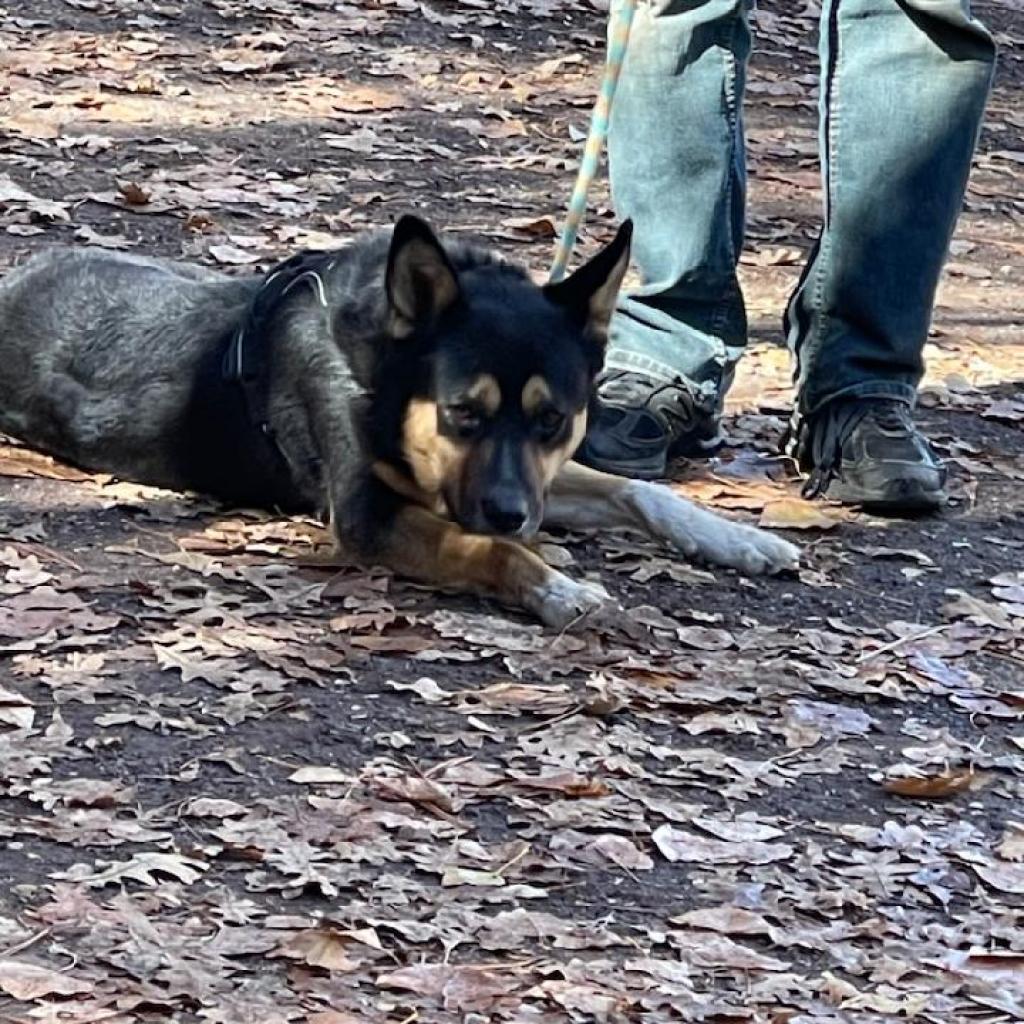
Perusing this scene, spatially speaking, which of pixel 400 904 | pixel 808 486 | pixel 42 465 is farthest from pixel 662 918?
pixel 42 465

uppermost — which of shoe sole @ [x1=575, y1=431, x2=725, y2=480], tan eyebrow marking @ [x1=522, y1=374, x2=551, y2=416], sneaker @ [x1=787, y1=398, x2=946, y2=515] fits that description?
tan eyebrow marking @ [x1=522, y1=374, x2=551, y2=416]

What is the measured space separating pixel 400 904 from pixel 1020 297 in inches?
207

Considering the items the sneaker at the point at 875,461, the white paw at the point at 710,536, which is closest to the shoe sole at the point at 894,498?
the sneaker at the point at 875,461

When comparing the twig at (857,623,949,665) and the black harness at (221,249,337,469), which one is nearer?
the twig at (857,623,949,665)

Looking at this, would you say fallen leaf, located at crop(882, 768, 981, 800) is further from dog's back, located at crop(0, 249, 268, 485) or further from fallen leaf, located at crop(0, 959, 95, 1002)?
dog's back, located at crop(0, 249, 268, 485)

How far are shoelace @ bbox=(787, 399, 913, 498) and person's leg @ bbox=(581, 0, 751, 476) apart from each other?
0.93 ft

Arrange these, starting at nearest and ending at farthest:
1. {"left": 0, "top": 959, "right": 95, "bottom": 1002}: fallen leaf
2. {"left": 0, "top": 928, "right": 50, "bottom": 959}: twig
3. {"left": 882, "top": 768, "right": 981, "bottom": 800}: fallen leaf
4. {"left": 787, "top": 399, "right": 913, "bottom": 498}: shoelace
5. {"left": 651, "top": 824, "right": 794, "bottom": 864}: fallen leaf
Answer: {"left": 0, "top": 959, "right": 95, "bottom": 1002}: fallen leaf
{"left": 0, "top": 928, "right": 50, "bottom": 959}: twig
{"left": 651, "top": 824, "right": 794, "bottom": 864}: fallen leaf
{"left": 882, "top": 768, "right": 981, "bottom": 800}: fallen leaf
{"left": 787, "top": 399, "right": 913, "bottom": 498}: shoelace

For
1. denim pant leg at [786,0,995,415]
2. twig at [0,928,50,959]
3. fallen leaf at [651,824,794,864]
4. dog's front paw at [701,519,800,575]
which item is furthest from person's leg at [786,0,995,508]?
twig at [0,928,50,959]

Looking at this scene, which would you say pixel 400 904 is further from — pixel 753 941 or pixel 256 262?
pixel 256 262

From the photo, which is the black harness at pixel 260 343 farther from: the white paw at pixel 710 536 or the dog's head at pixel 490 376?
the white paw at pixel 710 536

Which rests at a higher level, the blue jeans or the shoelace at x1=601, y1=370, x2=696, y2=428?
the blue jeans

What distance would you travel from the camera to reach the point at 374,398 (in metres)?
5.07

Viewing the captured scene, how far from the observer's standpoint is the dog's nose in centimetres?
481

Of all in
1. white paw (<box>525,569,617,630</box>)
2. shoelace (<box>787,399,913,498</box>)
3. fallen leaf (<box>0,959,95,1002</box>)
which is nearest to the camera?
fallen leaf (<box>0,959,95,1002</box>)
